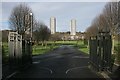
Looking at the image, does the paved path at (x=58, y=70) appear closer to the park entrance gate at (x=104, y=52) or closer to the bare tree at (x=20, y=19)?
the park entrance gate at (x=104, y=52)

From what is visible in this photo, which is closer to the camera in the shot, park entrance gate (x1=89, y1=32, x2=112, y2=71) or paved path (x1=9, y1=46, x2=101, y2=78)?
paved path (x1=9, y1=46, x2=101, y2=78)

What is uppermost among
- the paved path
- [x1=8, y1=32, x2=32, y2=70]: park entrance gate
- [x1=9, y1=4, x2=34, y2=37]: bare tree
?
[x1=9, y1=4, x2=34, y2=37]: bare tree

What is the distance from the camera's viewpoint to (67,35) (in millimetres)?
194375

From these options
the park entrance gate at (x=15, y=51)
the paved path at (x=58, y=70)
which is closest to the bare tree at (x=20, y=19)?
the paved path at (x=58, y=70)

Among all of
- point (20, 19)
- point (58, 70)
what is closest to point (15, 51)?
point (58, 70)

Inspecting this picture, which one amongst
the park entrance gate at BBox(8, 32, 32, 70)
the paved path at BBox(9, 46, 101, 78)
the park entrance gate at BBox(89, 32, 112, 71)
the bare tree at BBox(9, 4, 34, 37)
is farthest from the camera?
the bare tree at BBox(9, 4, 34, 37)

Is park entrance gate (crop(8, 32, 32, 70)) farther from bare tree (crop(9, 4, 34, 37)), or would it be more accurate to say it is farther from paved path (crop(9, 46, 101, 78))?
bare tree (crop(9, 4, 34, 37))

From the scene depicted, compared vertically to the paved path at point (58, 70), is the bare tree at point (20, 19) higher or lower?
higher

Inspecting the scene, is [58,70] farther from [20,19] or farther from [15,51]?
[20,19]

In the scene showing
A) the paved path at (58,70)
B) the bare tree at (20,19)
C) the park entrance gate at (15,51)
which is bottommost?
the paved path at (58,70)

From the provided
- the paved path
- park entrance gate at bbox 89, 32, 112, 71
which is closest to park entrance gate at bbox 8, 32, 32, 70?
the paved path

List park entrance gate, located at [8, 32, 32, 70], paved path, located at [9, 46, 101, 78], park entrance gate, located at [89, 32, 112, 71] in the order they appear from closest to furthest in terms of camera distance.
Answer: paved path, located at [9, 46, 101, 78]
park entrance gate, located at [89, 32, 112, 71]
park entrance gate, located at [8, 32, 32, 70]

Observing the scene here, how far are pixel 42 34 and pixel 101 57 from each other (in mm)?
75997

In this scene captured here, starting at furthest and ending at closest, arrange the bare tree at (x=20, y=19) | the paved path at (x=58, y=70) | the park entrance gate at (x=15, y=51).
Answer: the bare tree at (x=20, y=19) → the park entrance gate at (x=15, y=51) → the paved path at (x=58, y=70)
